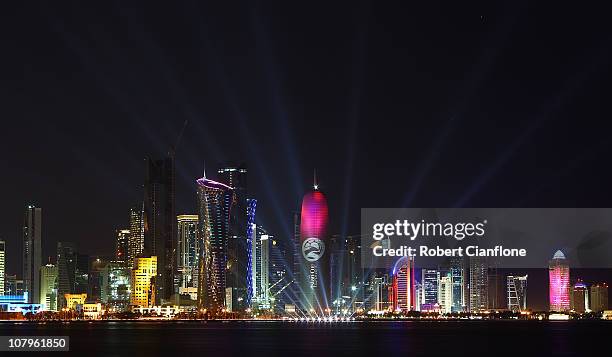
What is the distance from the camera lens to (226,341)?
151375 millimetres

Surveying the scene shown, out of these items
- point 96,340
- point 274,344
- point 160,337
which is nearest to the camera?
point 274,344

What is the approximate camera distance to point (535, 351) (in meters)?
125

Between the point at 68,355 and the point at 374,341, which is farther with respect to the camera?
the point at 374,341

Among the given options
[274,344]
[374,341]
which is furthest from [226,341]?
[374,341]

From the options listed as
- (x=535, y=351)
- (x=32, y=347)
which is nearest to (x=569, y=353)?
(x=535, y=351)

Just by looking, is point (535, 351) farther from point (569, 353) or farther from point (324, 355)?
point (324, 355)

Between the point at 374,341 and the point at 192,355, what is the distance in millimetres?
42943

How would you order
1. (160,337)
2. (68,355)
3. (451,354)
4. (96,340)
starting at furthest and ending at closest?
(160,337) → (96,340) → (451,354) → (68,355)

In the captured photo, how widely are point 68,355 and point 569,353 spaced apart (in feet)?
191

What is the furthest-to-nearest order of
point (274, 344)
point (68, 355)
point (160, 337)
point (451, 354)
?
point (160, 337) < point (274, 344) < point (451, 354) < point (68, 355)

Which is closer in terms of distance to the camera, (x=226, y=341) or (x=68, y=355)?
(x=68, y=355)

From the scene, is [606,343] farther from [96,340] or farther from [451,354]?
[96,340]

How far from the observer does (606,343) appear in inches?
5881

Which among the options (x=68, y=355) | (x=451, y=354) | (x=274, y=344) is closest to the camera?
(x=68, y=355)
